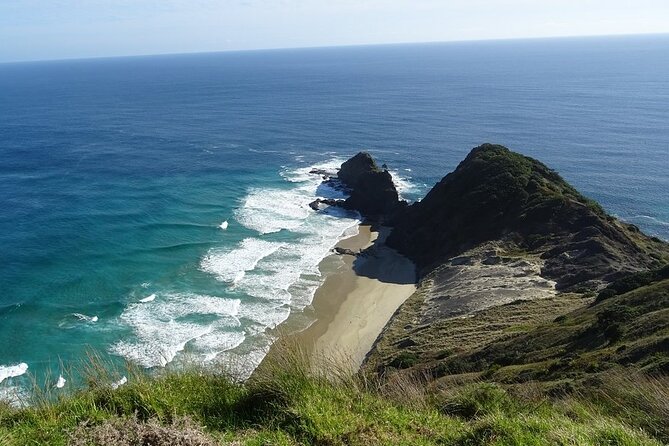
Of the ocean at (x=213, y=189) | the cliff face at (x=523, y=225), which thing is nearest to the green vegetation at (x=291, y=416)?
the ocean at (x=213, y=189)

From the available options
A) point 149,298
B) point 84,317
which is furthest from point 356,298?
point 84,317

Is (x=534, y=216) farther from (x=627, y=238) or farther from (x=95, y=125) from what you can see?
(x=95, y=125)

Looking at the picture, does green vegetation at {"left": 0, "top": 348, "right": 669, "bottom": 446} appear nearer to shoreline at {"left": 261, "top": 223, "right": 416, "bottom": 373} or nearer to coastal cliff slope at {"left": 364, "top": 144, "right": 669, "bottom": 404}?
coastal cliff slope at {"left": 364, "top": 144, "right": 669, "bottom": 404}

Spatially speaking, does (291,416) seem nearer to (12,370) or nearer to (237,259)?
(12,370)

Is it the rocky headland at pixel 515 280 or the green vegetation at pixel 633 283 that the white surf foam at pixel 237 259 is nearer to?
the rocky headland at pixel 515 280

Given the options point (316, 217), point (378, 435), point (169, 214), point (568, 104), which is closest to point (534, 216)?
point (316, 217)
